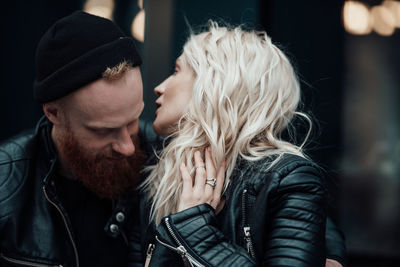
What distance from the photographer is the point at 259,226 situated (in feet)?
6.31

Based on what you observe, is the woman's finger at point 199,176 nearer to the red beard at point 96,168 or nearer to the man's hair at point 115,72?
the red beard at point 96,168

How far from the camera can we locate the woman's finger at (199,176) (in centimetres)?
210

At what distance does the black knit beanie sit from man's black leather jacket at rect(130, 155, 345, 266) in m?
0.95

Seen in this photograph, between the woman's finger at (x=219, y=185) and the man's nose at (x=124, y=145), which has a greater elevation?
the man's nose at (x=124, y=145)

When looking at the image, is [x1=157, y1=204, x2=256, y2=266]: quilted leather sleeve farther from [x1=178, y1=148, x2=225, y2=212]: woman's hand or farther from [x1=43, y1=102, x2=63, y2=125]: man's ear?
[x1=43, y1=102, x2=63, y2=125]: man's ear

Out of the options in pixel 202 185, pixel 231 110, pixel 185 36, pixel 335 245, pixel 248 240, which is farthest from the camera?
pixel 185 36

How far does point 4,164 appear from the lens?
246 cm

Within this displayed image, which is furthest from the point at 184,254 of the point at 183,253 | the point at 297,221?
the point at 297,221

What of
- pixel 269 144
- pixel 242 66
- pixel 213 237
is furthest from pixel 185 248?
pixel 242 66

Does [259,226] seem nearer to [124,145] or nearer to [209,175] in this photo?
[209,175]

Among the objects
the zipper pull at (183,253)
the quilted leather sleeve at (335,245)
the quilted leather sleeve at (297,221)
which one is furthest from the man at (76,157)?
the quilted leather sleeve at (335,245)

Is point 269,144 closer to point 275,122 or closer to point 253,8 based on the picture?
point 275,122

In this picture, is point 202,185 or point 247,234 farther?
point 202,185

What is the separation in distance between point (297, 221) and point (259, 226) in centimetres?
18
